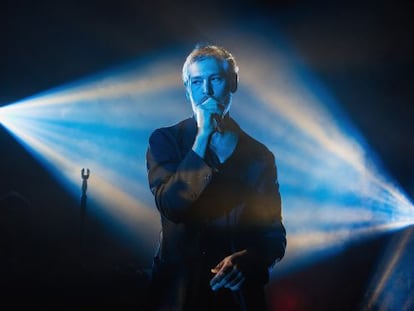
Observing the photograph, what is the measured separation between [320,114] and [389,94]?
3.45ft

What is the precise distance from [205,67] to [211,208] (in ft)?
2.09

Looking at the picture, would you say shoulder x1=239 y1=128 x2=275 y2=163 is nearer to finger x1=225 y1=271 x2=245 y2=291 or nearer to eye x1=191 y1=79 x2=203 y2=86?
eye x1=191 y1=79 x2=203 y2=86

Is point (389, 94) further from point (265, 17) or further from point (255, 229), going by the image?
point (255, 229)

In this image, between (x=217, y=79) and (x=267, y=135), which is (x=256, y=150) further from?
(x=267, y=135)

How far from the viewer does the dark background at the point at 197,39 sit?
5.12 meters

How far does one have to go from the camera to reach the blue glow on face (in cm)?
531

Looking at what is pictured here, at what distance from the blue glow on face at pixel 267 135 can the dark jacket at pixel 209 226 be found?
3.47m

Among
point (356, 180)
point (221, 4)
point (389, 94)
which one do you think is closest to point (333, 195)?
point (356, 180)

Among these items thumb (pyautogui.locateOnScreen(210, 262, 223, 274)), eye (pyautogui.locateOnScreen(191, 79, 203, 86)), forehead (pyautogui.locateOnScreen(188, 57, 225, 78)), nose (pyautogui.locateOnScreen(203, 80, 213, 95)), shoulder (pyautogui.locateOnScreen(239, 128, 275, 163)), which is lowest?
thumb (pyautogui.locateOnScreen(210, 262, 223, 274))

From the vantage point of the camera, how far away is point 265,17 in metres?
5.30

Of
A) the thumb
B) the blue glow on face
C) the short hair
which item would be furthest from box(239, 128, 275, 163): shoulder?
the blue glow on face

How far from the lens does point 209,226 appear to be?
1.60m

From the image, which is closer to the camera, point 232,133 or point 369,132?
point 232,133

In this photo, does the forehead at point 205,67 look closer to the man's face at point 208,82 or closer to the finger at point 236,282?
the man's face at point 208,82
